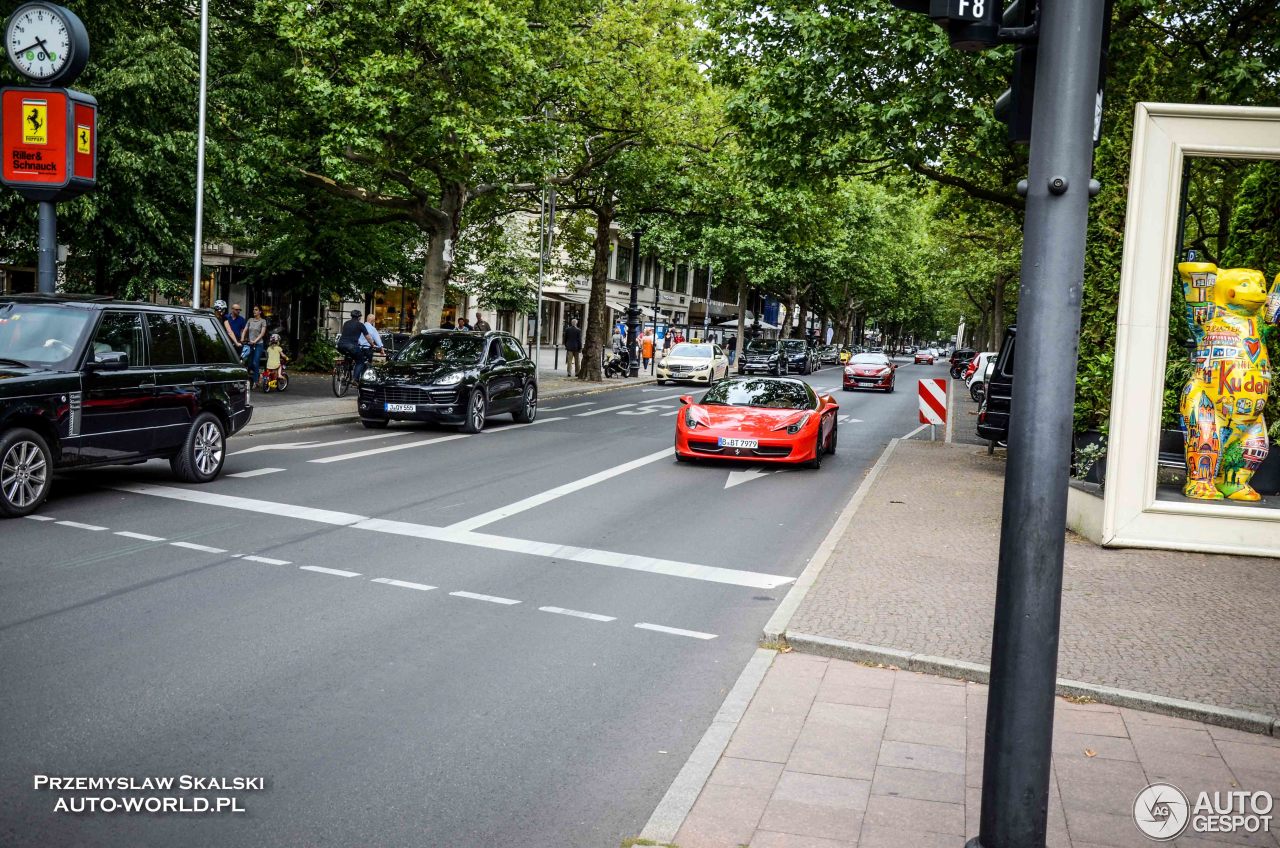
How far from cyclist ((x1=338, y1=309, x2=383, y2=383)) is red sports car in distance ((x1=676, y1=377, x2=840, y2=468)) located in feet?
32.6

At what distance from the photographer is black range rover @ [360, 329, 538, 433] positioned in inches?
733

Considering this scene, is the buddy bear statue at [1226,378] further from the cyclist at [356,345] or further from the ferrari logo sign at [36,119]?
the cyclist at [356,345]

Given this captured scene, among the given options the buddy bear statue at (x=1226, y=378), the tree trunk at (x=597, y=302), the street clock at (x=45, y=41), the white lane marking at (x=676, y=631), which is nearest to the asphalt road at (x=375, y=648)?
the white lane marking at (x=676, y=631)

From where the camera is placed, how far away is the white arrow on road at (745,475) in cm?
1424

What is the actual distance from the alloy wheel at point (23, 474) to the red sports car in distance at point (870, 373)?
118 feet

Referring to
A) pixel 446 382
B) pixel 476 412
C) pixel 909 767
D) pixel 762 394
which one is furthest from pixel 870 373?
pixel 909 767

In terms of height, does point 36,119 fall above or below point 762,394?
above

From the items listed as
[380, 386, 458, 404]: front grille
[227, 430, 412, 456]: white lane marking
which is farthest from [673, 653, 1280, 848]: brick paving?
[380, 386, 458, 404]: front grille

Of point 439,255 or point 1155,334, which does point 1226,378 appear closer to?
point 1155,334

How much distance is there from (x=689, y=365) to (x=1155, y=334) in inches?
1252

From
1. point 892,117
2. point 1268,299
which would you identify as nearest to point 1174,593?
point 1268,299

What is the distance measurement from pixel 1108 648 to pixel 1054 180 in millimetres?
3995

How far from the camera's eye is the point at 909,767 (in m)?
4.67

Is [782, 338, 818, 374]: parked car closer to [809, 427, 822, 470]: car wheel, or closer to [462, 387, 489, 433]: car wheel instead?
[462, 387, 489, 433]: car wheel
